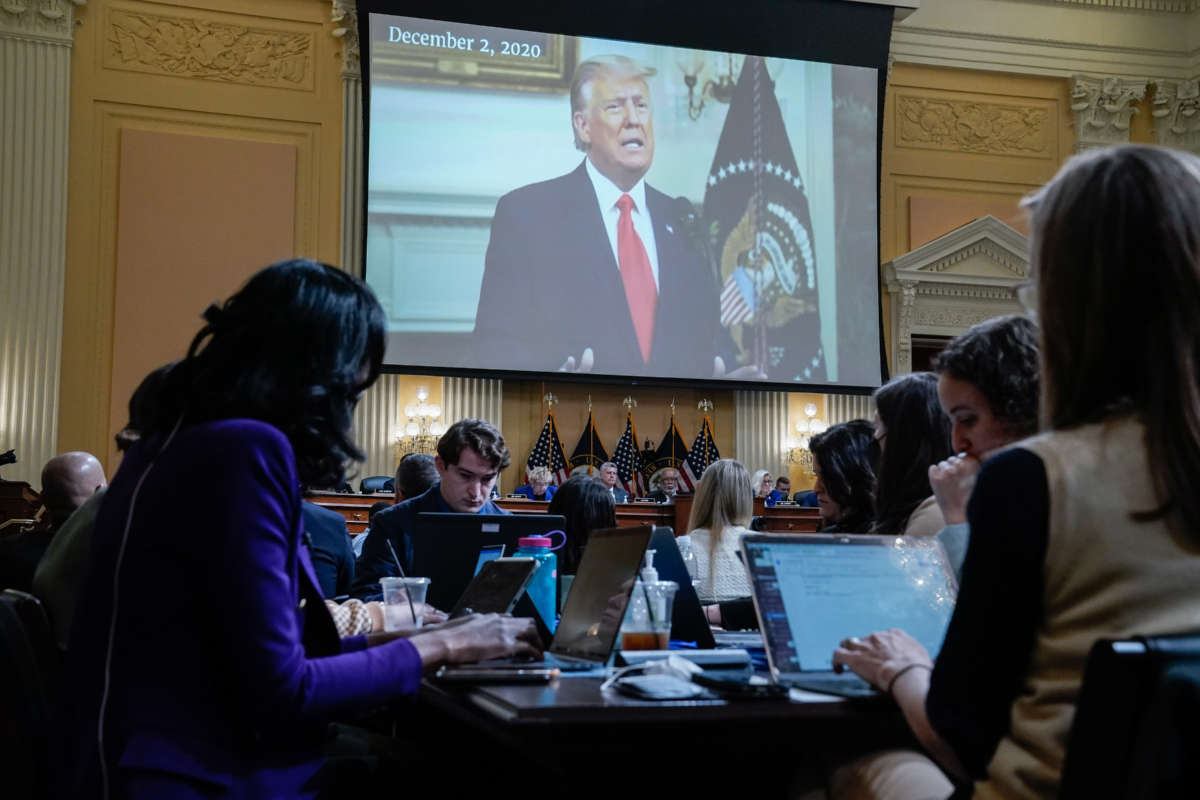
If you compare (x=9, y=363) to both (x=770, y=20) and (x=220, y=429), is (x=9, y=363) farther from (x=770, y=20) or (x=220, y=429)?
(x=220, y=429)

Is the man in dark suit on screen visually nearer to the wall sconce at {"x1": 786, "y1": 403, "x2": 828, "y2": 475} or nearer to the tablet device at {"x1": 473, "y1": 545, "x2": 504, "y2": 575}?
the wall sconce at {"x1": 786, "y1": 403, "x2": 828, "y2": 475}

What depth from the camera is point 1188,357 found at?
122 centimetres

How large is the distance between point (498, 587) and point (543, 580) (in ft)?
1.42

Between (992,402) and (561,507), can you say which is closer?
(992,402)

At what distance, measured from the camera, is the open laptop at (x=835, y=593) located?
1.78m

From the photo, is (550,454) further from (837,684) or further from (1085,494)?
(1085,494)

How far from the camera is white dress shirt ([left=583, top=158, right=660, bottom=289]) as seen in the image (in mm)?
10398

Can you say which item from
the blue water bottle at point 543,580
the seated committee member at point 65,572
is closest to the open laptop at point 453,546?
the blue water bottle at point 543,580

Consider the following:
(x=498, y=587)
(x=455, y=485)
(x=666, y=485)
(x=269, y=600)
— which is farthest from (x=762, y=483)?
(x=269, y=600)

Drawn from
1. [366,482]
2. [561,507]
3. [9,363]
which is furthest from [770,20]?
[561,507]

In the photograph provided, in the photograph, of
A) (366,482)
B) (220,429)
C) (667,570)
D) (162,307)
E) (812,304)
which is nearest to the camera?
(220,429)

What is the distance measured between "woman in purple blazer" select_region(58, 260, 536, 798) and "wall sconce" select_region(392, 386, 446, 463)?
8.87 m

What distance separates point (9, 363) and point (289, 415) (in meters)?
9.04

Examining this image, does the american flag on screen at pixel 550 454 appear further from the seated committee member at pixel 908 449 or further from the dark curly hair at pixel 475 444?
the seated committee member at pixel 908 449
